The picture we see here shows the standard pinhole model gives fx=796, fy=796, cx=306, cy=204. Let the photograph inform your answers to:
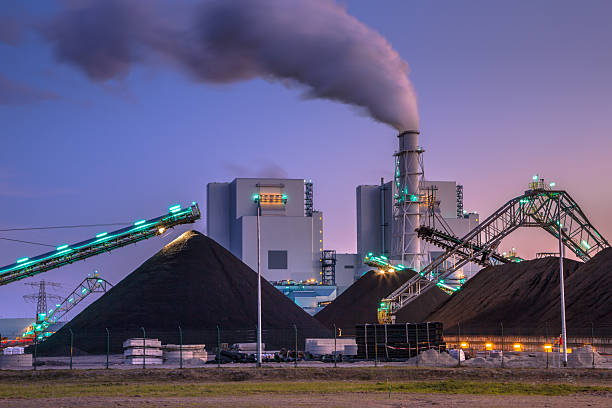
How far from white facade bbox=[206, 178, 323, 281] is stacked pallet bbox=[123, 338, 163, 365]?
6798cm

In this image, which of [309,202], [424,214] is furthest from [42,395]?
→ [309,202]

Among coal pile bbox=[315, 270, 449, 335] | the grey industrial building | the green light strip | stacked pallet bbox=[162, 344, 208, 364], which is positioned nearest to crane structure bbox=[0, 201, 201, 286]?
the green light strip

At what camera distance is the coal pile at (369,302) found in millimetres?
86125

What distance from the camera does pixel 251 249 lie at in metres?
112

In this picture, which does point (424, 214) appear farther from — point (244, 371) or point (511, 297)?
point (244, 371)

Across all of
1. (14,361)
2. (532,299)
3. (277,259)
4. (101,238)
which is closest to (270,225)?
(277,259)

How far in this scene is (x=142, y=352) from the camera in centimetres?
4316

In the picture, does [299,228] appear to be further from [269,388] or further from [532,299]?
[269,388]

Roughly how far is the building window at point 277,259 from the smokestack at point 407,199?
23.1 m

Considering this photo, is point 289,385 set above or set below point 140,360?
below

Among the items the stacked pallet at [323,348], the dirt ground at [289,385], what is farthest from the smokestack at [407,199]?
the dirt ground at [289,385]

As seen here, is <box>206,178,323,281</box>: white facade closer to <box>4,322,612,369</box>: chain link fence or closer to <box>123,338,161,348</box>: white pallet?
<box>4,322,612,369</box>: chain link fence

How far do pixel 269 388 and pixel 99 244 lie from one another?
32.0 metres

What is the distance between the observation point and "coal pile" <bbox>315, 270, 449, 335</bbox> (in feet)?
283
